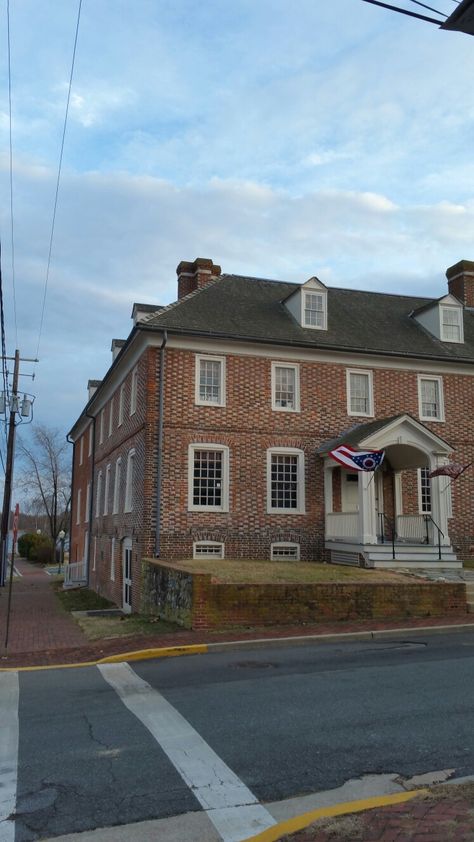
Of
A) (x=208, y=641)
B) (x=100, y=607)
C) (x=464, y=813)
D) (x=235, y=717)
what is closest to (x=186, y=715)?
(x=235, y=717)

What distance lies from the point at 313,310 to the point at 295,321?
67 centimetres

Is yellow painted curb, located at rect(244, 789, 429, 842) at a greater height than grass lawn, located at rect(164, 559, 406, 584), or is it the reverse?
grass lawn, located at rect(164, 559, 406, 584)

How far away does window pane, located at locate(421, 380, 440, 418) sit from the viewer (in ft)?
72.5

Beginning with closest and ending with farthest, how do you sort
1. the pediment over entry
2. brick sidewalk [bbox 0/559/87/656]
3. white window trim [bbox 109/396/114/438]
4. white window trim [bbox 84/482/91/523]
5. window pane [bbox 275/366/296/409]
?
brick sidewalk [bbox 0/559/87/656] → the pediment over entry → window pane [bbox 275/366/296/409] → white window trim [bbox 109/396/114/438] → white window trim [bbox 84/482/91/523]

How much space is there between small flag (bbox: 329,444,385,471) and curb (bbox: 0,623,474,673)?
5.47m

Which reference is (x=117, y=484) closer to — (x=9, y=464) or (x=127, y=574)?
(x=127, y=574)

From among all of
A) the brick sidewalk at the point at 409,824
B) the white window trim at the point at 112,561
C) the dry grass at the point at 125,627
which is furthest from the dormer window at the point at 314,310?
the brick sidewalk at the point at 409,824

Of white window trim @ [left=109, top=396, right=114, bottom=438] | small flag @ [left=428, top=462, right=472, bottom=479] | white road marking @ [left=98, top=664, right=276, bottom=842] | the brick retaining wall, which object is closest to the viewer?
white road marking @ [left=98, top=664, right=276, bottom=842]

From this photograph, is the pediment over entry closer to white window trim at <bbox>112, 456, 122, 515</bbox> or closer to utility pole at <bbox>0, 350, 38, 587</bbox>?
white window trim at <bbox>112, 456, 122, 515</bbox>

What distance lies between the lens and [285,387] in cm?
2091

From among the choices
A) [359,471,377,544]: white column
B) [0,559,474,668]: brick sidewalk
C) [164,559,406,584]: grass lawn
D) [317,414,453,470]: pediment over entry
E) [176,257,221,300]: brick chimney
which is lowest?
[0,559,474,668]: brick sidewalk

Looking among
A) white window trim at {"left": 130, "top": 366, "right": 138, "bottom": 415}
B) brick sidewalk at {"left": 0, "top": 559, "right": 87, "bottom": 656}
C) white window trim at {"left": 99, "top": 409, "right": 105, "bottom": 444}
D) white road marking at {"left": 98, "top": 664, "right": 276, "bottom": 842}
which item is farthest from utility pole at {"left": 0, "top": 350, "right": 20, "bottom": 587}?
white road marking at {"left": 98, "top": 664, "right": 276, "bottom": 842}

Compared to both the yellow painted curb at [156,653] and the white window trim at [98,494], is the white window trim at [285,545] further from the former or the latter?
the white window trim at [98,494]

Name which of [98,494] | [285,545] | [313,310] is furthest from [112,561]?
[313,310]
